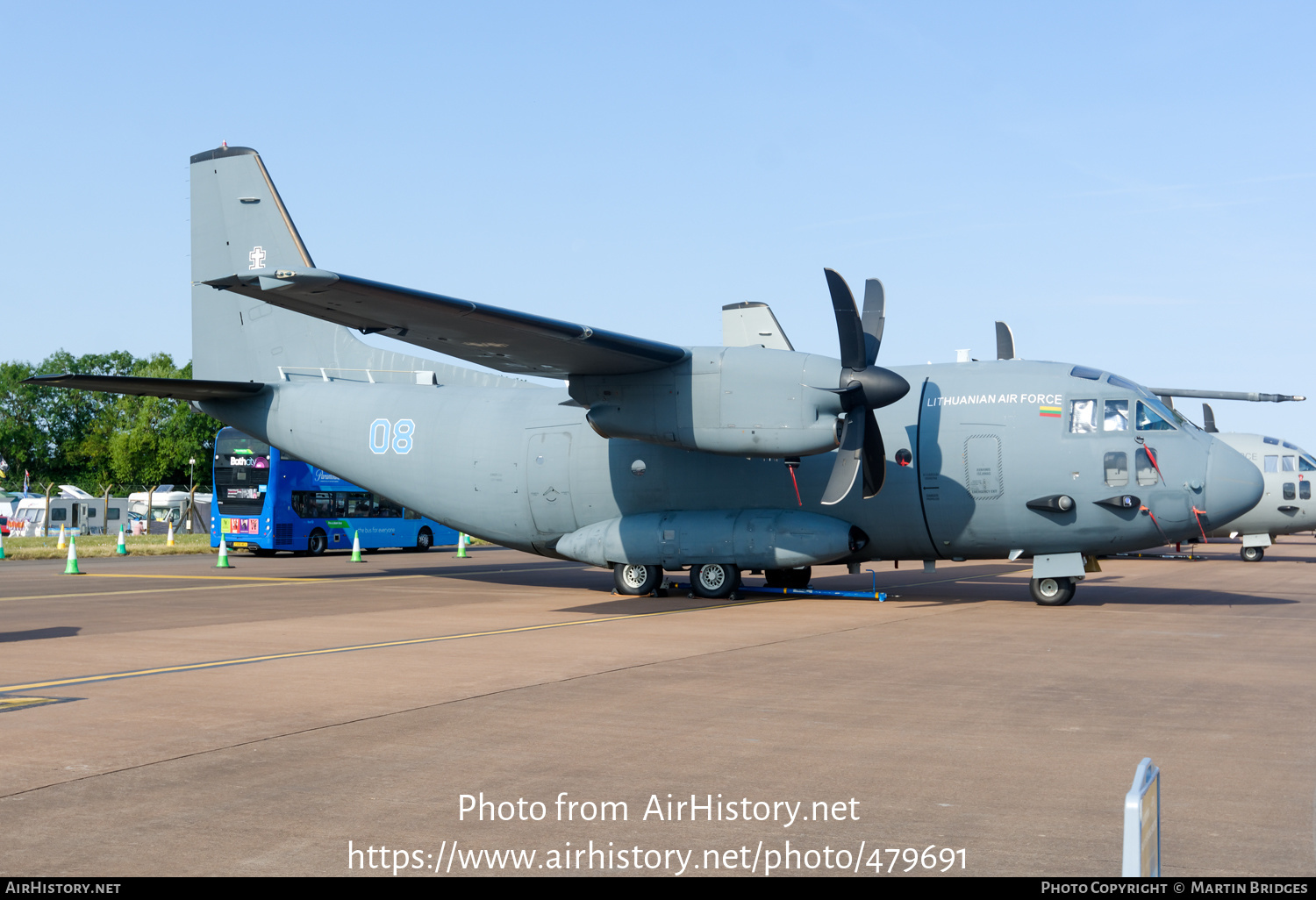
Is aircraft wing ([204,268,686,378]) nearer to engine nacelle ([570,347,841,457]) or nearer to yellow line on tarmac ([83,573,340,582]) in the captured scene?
engine nacelle ([570,347,841,457])

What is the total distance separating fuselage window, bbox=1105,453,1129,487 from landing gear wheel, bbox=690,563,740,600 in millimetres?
6641

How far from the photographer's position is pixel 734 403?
56.9 ft

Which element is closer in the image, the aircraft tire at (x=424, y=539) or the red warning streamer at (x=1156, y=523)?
the red warning streamer at (x=1156, y=523)

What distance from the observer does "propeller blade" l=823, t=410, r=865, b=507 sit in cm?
1708

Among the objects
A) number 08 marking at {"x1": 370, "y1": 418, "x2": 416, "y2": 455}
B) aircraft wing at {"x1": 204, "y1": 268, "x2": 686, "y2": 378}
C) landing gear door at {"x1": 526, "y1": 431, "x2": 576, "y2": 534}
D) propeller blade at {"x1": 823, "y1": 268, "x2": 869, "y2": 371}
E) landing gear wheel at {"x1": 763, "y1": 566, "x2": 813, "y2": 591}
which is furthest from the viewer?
number 08 marking at {"x1": 370, "y1": 418, "x2": 416, "y2": 455}

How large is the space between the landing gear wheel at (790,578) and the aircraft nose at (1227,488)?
7245mm

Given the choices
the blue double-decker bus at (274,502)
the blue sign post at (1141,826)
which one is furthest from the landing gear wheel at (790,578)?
the blue double-decker bus at (274,502)

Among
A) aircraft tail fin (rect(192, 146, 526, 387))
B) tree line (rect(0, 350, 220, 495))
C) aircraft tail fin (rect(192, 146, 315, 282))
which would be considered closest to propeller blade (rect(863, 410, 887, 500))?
aircraft tail fin (rect(192, 146, 526, 387))

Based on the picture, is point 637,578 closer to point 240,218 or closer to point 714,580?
point 714,580

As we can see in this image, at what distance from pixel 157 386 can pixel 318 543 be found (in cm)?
1850

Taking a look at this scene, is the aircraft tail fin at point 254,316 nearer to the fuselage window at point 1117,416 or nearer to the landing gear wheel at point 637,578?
the landing gear wheel at point 637,578

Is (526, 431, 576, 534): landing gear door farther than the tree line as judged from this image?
No

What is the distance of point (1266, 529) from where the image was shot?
36.2 m

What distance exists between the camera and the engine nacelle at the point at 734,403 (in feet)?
55.9
